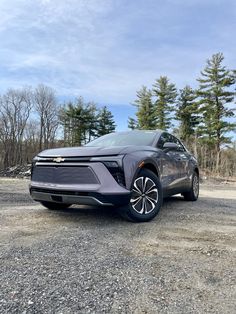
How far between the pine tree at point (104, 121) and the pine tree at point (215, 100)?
17514mm

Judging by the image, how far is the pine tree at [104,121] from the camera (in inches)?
1752

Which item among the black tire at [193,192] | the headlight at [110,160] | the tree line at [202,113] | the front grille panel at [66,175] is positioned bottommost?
the black tire at [193,192]

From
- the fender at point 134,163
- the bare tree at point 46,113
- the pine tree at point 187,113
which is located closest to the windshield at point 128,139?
the fender at point 134,163

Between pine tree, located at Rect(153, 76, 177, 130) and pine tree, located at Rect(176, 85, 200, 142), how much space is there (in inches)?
47.0

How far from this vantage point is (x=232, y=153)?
2342cm

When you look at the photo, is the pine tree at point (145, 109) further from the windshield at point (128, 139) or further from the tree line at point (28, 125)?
the windshield at point (128, 139)

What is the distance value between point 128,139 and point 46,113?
47.2 meters

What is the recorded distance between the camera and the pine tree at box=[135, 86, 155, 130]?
123ft

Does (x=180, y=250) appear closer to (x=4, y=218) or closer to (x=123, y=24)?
(x=4, y=218)

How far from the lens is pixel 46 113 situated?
164ft

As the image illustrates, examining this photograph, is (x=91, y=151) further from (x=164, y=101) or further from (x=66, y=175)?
(x=164, y=101)

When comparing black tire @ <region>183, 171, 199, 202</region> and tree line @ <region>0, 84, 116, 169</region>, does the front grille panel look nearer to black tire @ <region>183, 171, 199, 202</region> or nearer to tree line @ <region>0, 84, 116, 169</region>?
black tire @ <region>183, 171, 199, 202</region>

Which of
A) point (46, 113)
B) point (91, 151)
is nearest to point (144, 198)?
point (91, 151)

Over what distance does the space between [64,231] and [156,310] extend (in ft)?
6.05
